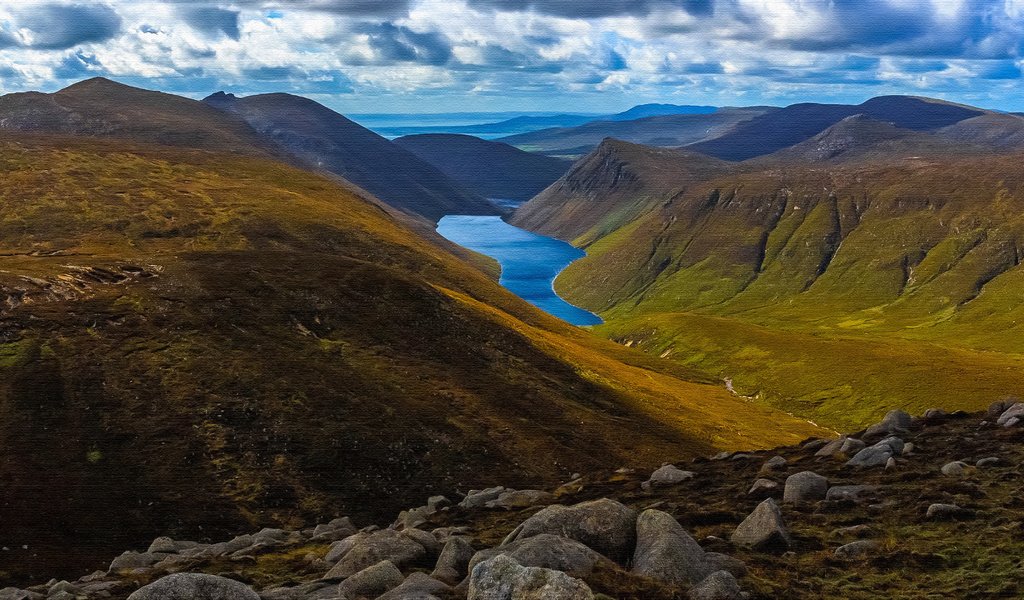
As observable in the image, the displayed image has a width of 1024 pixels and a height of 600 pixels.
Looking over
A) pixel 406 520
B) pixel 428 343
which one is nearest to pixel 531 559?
pixel 406 520

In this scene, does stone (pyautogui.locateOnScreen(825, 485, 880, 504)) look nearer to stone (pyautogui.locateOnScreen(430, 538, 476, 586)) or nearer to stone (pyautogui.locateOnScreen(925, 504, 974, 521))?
stone (pyautogui.locateOnScreen(925, 504, 974, 521))

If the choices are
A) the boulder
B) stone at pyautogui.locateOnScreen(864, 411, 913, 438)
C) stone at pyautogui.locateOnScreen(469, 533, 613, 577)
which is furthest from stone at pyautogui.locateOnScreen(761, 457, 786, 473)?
stone at pyautogui.locateOnScreen(469, 533, 613, 577)

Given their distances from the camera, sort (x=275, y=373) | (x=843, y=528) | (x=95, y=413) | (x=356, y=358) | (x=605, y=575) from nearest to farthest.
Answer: (x=605, y=575) → (x=843, y=528) → (x=95, y=413) → (x=275, y=373) → (x=356, y=358)

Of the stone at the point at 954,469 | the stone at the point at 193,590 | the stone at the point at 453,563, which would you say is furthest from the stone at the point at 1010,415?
the stone at the point at 193,590

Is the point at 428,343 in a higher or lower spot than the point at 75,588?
lower

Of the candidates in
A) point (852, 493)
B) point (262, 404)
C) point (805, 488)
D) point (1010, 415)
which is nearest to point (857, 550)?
point (852, 493)

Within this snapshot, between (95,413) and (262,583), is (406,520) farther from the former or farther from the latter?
(95,413)
